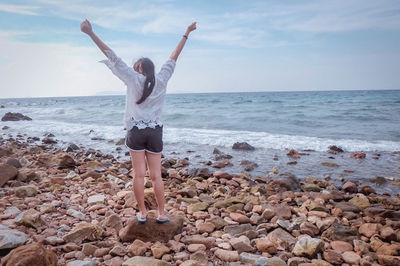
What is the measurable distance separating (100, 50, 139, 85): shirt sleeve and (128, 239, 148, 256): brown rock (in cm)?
180

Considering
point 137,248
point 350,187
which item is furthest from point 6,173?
Answer: point 350,187

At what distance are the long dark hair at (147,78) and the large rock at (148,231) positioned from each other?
1507mm

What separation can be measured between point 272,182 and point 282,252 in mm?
3307

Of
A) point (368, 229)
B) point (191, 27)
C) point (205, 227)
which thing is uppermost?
point (191, 27)

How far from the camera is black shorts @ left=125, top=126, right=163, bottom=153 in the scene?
3070 millimetres

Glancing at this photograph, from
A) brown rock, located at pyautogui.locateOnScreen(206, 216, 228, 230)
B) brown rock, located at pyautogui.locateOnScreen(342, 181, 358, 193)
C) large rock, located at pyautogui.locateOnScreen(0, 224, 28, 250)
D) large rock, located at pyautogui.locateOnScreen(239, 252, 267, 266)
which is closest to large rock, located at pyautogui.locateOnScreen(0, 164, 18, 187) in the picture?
large rock, located at pyautogui.locateOnScreen(0, 224, 28, 250)

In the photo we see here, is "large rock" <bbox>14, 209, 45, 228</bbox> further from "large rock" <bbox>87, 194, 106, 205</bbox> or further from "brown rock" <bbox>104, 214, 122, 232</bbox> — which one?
"large rock" <bbox>87, 194, 106, 205</bbox>

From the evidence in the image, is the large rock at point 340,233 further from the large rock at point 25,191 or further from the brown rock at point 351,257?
the large rock at point 25,191

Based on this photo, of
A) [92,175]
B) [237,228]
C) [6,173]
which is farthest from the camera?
[92,175]

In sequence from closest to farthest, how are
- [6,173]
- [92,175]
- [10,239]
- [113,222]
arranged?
1. [10,239]
2. [113,222]
3. [6,173]
4. [92,175]

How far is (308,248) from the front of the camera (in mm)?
3203

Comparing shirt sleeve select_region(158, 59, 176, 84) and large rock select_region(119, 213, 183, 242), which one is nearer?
shirt sleeve select_region(158, 59, 176, 84)

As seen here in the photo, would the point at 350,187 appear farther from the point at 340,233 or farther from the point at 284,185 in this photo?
the point at 340,233

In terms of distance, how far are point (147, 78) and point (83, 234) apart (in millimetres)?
1946
